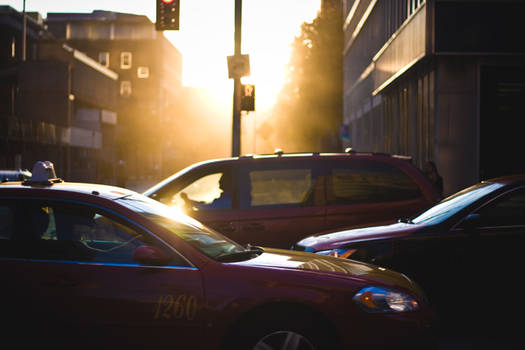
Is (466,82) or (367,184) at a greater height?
(466,82)

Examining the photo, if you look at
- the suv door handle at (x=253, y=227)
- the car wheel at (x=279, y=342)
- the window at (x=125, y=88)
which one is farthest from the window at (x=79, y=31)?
the car wheel at (x=279, y=342)

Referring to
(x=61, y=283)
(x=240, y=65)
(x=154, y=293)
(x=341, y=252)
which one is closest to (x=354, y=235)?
(x=341, y=252)

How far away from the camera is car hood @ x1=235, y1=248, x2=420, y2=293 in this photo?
4344mm

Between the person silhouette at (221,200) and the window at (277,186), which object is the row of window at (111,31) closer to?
the person silhouette at (221,200)

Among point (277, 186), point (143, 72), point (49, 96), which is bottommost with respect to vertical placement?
point (277, 186)

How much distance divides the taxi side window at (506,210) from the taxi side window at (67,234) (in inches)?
134

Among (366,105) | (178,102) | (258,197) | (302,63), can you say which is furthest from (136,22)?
(258,197)

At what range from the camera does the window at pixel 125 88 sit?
8988cm

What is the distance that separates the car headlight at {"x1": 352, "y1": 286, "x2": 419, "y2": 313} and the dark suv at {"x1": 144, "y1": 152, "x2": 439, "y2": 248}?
3533 millimetres

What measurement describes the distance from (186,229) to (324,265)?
3.05 ft

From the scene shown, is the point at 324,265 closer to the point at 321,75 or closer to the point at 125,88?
the point at 321,75

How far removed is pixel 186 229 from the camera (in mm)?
4562

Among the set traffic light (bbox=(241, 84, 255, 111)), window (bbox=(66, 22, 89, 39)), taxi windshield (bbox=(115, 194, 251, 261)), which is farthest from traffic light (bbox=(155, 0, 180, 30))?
window (bbox=(66, 22, 89, 39))

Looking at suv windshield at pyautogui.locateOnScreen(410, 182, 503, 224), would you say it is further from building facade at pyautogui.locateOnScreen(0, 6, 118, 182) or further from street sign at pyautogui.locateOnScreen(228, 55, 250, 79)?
building facade at pyautogui.locateOnScreen(0, 6, 118, 182)
